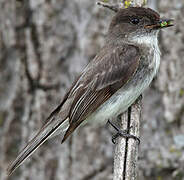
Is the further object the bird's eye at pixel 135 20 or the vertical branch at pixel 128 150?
the bird's eye at pixel 135 20

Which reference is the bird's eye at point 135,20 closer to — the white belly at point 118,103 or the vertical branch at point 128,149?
the vertical branch at point 128,149

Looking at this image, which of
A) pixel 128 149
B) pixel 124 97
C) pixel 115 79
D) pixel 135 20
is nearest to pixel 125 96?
pixel 124 97

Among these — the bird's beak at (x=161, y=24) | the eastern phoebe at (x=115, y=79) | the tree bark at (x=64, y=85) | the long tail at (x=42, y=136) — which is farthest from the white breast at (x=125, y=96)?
the tree bark at (x=64, y=85)

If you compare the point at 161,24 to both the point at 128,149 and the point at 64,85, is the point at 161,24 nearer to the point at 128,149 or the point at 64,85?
the point at 128,149

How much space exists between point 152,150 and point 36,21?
2.04 metres

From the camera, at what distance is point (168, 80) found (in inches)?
217

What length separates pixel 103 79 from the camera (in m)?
4.89

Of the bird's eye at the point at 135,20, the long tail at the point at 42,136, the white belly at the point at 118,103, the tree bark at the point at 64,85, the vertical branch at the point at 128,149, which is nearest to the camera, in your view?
the vertical branch at the point at 128,149

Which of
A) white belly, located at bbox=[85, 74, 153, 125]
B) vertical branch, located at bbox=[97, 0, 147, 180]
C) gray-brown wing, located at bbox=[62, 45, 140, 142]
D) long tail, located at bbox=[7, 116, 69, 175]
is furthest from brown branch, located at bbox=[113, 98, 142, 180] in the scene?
long tail, located at bbox=[7, 116, 69, 175]

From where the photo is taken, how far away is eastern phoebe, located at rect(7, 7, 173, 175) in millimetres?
4773

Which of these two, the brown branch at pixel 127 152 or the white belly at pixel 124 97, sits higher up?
the white belly at pixel 124 97

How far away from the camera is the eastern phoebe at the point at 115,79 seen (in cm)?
477

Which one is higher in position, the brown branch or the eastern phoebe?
the eastern phoebe

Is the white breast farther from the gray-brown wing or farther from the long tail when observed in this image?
the long tail
